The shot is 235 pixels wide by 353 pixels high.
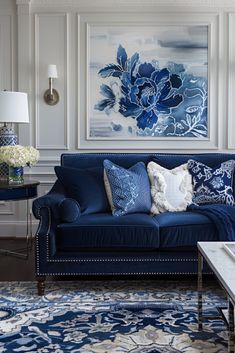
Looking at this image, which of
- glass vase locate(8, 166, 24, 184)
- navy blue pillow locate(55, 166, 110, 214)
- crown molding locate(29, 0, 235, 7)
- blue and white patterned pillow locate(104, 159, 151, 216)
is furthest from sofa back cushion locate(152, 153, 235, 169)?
crown molding locate(29, 0, 235, 7)

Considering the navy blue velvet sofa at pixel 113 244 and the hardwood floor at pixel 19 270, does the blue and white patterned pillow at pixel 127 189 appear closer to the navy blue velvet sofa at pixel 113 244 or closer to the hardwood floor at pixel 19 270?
the navy blue velvet sofa at pixel 113 244

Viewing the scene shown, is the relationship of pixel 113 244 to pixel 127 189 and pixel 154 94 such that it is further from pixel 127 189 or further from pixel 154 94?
pixel 154 94

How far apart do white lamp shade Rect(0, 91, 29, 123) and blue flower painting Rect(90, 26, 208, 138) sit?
104cm

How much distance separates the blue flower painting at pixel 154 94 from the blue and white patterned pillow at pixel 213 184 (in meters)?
1.06

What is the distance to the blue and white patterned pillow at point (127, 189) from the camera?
3488 millimetres

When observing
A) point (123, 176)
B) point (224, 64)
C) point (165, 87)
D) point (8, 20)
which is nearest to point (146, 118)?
point (165, 87)

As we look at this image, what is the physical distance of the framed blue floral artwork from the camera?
472 centimetres

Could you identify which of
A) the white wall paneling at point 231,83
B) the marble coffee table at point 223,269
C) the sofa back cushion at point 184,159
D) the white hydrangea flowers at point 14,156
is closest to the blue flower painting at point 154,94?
the white wall paneling at point 231,83

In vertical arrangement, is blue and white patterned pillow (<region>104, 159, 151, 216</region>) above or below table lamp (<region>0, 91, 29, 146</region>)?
below

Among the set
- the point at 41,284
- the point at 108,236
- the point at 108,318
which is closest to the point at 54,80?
the point at 108,236

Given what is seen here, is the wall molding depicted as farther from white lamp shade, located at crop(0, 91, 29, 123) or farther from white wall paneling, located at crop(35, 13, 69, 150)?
white lamp shade, located at crop(0, 91, 29, 123)

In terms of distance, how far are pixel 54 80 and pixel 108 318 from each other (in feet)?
9.16

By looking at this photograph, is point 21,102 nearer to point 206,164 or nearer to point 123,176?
point 123,176

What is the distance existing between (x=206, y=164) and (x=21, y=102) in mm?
1641
